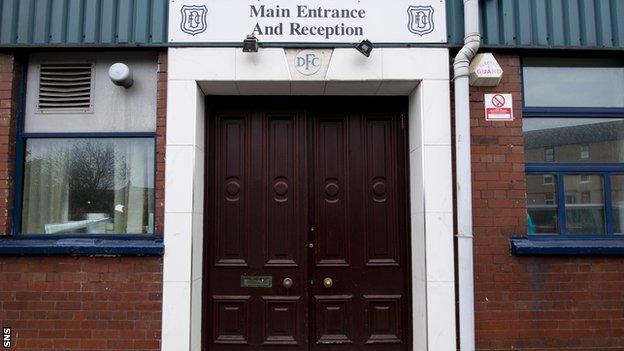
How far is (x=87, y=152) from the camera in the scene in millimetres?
4344

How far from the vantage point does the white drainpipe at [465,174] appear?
3916 millimetres

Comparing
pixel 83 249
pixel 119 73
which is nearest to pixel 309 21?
pixel 119 73

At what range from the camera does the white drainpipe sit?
392 centimetres

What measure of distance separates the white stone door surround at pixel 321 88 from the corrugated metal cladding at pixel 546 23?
0.47 meters

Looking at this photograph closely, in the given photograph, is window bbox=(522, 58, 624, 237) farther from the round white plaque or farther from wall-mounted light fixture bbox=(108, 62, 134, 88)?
wall-mounted light fixture bbox=(108, 62, 134, 88)

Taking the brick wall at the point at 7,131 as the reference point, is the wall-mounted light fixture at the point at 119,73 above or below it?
above

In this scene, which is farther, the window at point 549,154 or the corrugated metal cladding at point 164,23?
the window at point 549,154

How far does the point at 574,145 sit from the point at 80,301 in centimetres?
485

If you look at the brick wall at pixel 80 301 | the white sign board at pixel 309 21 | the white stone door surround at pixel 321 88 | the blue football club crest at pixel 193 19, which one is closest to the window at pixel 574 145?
the white stone door surround at pixel 321 88

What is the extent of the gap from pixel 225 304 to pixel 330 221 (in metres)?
1.31

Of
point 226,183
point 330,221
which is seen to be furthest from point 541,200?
point 226,183

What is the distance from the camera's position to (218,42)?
420 centimetres

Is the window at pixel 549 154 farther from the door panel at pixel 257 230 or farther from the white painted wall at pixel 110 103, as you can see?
the white painted wall at pixel 110 103

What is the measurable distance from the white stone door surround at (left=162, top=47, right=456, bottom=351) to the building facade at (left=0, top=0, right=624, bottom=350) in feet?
0.06
